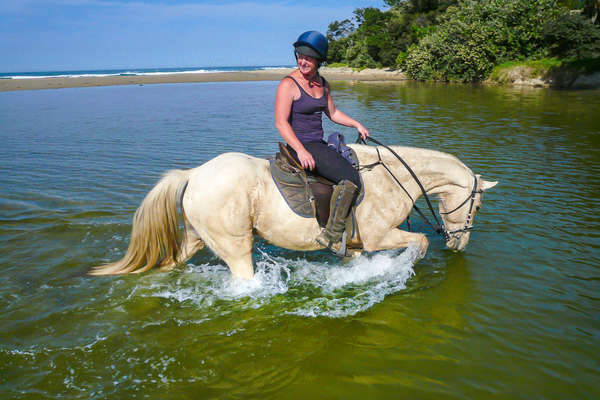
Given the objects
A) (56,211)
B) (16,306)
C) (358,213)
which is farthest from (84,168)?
(358,213)

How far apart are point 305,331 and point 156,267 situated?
7.46 feet

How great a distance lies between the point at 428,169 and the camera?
16.5 ft

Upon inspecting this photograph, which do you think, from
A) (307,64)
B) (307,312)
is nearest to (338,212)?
(307,312)

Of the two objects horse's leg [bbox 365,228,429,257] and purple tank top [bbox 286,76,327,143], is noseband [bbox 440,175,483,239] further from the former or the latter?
purple tank top [bbox 286,76,327,143]

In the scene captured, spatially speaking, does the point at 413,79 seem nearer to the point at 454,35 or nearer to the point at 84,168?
the point at 454,35

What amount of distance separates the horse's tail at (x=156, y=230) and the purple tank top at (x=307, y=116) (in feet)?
4.73

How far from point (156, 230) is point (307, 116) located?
7.69 feet

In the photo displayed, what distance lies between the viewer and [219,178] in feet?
13.9

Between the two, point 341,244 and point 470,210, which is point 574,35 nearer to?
point 470,210

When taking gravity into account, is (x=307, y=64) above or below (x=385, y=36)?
below

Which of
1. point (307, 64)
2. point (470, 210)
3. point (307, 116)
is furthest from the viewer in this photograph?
point (470, 210)

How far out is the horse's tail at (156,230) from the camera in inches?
177

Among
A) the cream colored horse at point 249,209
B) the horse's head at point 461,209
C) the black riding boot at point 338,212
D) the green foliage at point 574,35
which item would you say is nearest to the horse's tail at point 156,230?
the cream colored horse at point 249,209

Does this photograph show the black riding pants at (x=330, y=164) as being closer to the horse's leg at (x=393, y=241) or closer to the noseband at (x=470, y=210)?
the horse's leg at (x=393, y=241)
